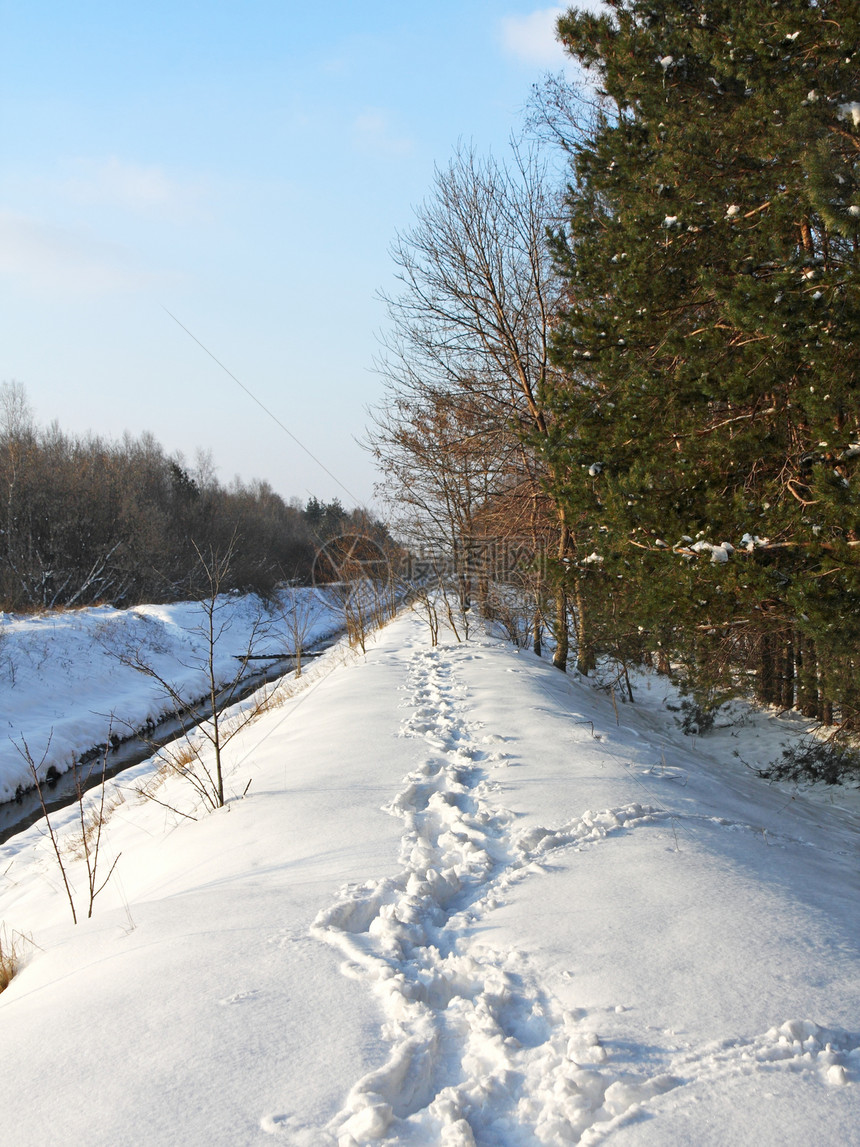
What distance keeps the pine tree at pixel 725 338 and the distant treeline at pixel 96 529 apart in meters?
10.5

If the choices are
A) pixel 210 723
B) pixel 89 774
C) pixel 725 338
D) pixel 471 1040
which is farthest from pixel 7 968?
pixel 725 338

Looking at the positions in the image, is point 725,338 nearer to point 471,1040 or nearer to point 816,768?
point 816,768

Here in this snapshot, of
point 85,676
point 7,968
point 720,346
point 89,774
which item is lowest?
point 85,676

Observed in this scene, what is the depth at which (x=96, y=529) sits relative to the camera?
86.0 feet

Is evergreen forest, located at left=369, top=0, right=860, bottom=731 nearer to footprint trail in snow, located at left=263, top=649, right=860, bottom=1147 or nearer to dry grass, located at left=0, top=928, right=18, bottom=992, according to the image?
footprint trail in snow, located at left=263, top=649, right=860, bottom=1147

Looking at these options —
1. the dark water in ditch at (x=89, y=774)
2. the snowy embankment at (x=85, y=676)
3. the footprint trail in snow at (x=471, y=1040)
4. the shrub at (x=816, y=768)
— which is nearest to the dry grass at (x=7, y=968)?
the footprint trail in snow at (x=471, y=1040)

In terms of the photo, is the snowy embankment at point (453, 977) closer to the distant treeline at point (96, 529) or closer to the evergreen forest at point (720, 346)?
the evergreen forest at point (720, 346)

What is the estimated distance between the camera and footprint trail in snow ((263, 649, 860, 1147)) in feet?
5.48

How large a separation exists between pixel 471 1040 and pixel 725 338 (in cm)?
544

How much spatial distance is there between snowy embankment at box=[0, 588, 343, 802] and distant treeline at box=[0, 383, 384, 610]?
81.7 inches

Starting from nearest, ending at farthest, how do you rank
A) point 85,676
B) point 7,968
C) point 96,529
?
point 7,968 < point 85,676 < point 96,529

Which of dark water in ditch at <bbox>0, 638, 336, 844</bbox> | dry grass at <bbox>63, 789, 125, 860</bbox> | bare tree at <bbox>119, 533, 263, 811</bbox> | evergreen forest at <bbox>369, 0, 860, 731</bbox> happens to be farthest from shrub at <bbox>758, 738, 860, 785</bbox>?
dry grass at <bbox>63, 789, 125, 860</bbox>

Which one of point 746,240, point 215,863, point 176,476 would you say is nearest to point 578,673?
point 746,240

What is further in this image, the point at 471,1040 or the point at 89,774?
the point at 89,774
